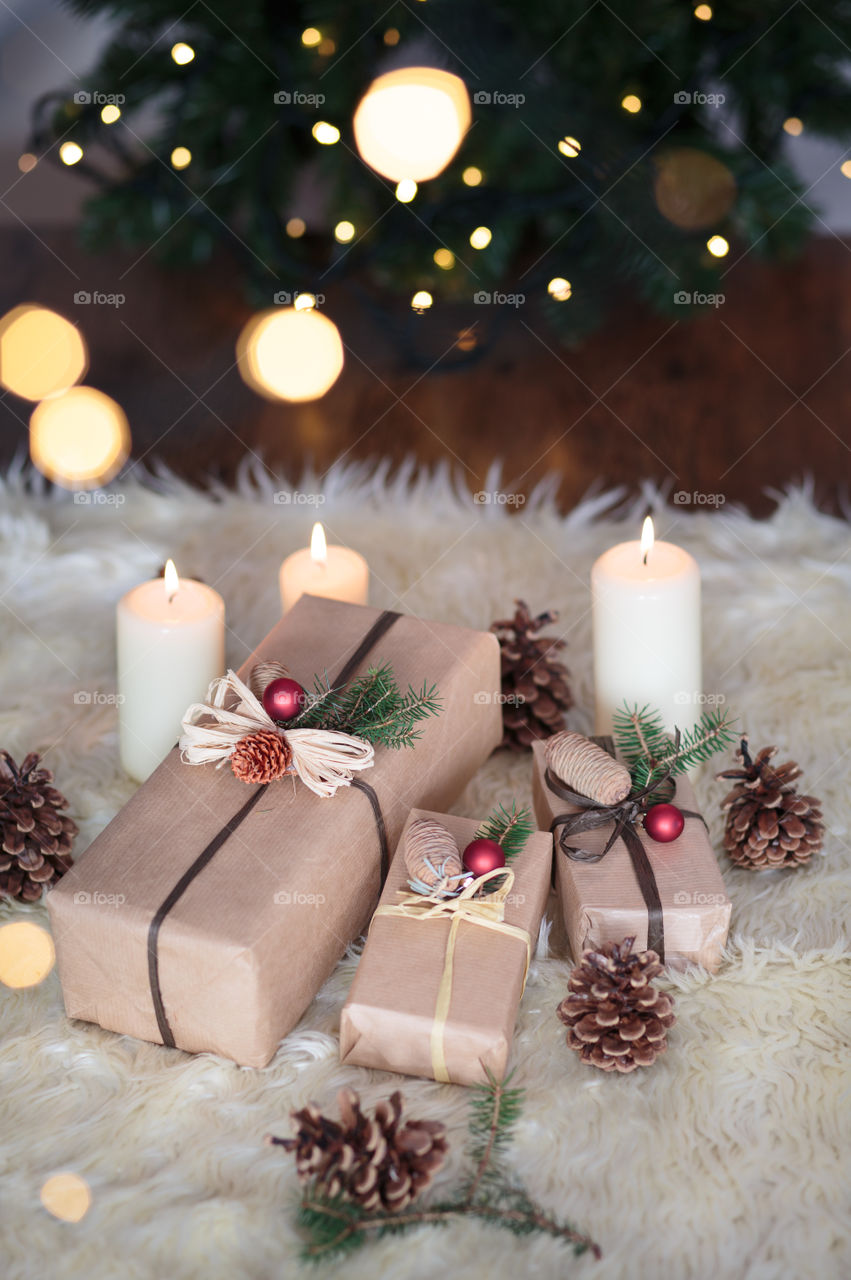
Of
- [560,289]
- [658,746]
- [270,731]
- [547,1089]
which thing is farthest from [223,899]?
[560,289]

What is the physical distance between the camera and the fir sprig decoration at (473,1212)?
830 millimetres

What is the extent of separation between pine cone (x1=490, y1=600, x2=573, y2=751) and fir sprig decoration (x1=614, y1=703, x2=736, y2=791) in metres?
0.14

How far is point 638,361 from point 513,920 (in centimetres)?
119

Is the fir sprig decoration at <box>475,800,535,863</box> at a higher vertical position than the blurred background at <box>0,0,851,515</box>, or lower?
lower

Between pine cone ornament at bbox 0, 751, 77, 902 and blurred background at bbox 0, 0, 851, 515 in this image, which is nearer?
pine cone ornament at bbox 0, 751, 77, 902

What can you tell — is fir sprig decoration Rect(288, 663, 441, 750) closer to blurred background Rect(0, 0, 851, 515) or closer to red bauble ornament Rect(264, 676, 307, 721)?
red bauble ornament Rect(264, 676, 307, 721)

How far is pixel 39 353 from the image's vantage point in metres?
2.02

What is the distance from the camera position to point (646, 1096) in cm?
95

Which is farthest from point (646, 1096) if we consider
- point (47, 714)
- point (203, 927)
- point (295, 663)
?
point (47, 714)

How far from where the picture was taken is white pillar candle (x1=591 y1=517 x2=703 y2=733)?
3.84ft

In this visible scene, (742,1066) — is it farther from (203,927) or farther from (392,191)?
(392,191)

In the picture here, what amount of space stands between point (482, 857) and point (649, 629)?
303 millimetres

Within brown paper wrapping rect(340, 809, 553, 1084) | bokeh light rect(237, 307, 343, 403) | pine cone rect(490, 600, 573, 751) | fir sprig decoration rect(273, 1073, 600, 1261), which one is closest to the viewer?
fir sprig decoration rect(273, 1073, 600, 1261)

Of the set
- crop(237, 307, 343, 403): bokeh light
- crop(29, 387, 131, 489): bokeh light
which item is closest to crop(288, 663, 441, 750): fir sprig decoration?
crop(29, 387, 131, 489): bokeh light
